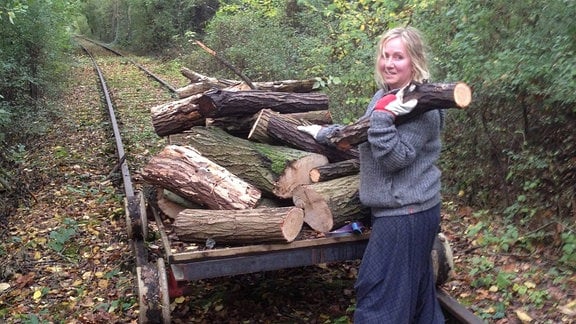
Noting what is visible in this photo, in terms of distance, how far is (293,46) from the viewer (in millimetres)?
14500

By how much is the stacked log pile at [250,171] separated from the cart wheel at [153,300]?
1.27 feet

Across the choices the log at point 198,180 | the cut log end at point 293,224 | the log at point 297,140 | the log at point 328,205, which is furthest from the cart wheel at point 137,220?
the cut log end at point 293,224

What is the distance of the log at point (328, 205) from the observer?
4250mm

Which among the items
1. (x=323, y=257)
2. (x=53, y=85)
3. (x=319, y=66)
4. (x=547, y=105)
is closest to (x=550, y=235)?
(x=547, y=105)

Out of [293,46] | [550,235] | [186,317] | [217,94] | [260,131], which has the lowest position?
[186,317]

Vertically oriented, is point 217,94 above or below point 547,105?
above

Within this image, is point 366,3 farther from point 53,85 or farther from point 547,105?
point 53,85

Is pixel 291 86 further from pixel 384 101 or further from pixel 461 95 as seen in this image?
pixel 461 95

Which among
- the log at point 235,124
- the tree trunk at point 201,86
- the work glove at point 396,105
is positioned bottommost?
the log at point 235,124

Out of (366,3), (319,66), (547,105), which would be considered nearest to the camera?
(547,105)

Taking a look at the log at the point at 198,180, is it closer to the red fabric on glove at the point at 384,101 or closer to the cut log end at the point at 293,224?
the cut log end at the point at 293,224

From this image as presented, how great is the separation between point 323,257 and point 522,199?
2.65 meters

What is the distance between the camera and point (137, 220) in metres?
5.50

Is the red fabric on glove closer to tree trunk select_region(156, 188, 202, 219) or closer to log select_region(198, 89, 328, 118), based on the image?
log select_region(198, 89, 328, 118)
